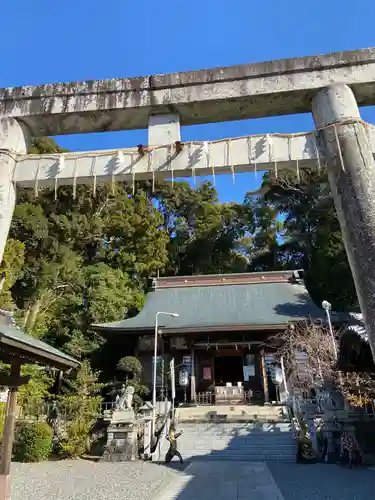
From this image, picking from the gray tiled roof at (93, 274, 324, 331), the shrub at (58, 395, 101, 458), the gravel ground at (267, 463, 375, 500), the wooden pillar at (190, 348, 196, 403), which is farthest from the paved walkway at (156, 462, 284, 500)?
the gray tiled roof at (93, 274, 324, 331)

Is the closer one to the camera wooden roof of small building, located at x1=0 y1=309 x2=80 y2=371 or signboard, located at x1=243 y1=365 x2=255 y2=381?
wooden roof of small building, located at x1=0 y1=309 x2=80 y2=371

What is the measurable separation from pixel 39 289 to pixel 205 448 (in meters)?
11.5

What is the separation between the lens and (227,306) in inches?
860

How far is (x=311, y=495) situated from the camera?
7121 millimetres

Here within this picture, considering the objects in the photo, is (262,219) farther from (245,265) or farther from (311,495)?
(311,495)

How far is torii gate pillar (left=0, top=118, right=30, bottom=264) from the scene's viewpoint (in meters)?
4.29

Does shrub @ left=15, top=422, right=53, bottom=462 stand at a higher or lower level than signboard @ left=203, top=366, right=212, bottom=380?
lower

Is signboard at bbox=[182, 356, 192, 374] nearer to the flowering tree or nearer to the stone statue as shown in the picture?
the flowering tree

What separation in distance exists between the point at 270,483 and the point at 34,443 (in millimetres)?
8284

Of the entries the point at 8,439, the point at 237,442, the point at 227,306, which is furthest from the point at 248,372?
the point at 8,439

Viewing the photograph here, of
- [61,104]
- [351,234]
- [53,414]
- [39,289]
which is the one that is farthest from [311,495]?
[39,289]

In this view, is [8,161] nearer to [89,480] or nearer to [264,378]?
[89,480]

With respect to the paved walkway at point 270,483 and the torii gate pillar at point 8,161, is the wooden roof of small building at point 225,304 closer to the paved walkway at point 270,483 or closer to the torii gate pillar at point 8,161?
the paved walkway at point 270,483

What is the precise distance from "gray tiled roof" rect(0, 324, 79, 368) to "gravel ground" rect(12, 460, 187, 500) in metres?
3.34
